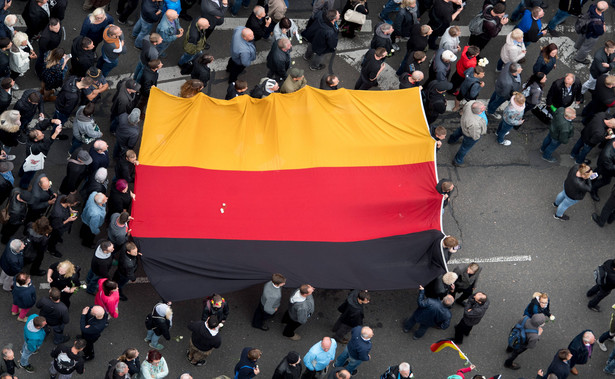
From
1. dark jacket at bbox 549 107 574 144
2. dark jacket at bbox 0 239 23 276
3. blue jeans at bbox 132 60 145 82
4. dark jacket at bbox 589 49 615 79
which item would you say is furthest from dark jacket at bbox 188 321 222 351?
dark jacket at bbox 589 49 615 79

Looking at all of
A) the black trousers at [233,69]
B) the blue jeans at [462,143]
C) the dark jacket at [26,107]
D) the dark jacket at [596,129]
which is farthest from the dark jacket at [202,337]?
the dark jacket at [596,129]

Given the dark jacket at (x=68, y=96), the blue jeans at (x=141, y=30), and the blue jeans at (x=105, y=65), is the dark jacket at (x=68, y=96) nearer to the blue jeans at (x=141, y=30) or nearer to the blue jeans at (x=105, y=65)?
the blue jeans at (x=105, y=65)

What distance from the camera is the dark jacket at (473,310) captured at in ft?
50.6

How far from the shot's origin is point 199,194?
1614 centimetres

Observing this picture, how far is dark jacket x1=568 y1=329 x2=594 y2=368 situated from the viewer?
50.2 ft

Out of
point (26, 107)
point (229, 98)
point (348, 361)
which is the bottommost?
point (348, 361)

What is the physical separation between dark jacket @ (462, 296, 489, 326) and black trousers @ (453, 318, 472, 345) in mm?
202

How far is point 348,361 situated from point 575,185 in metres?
5.32

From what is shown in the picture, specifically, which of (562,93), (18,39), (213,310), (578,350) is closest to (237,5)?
(18,39)

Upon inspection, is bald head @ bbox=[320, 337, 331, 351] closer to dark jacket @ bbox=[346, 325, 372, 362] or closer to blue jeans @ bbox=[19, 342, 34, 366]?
dark jacket @ bbox=[346, 325, 372, 362]

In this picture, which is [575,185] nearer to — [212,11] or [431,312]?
[431,312]

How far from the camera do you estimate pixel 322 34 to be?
61.3 feet

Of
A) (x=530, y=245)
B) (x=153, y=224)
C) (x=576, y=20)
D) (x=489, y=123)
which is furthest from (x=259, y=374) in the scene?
(x=576, y=20)

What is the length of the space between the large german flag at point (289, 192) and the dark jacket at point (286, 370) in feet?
4.96
